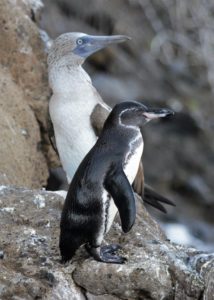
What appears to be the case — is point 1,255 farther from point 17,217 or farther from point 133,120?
point 133,120

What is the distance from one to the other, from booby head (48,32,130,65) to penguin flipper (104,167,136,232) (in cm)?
193

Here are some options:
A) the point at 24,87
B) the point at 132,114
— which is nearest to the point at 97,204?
Answer: the point at 132,114

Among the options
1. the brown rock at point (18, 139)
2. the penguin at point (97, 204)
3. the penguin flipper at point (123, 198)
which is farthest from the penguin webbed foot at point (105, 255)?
the brown rock at point (18, 139)

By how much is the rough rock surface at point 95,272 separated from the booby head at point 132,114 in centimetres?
63

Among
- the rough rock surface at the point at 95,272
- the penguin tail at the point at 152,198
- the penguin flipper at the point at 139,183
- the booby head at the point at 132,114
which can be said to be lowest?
the penguin tail at the point at 152,198

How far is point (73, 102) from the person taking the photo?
6.92 meters

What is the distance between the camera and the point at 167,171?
17.3 meters

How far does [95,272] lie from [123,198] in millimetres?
400

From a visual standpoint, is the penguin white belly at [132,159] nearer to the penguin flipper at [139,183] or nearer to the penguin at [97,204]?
the penguin at [97,204]

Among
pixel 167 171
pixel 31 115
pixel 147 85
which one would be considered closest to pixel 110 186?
pixel 31 115

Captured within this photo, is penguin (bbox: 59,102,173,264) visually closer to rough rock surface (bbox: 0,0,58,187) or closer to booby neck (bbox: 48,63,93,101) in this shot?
booby neck (bbox: 48,63,93,101)

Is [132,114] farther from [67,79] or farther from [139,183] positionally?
[139,183]

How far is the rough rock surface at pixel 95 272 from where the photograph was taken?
5.33 metres

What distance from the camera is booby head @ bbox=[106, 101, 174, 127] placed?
5.68 metres
